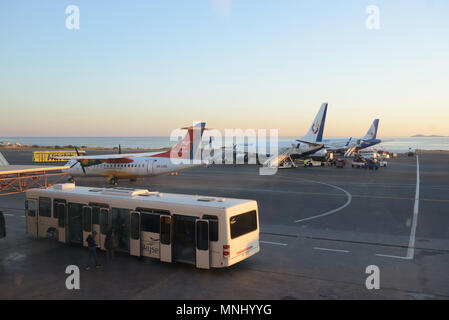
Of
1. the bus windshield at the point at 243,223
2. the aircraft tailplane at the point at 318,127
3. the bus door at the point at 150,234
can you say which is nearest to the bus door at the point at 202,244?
the bus windshield at the point at 243,223

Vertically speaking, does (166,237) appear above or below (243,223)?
below

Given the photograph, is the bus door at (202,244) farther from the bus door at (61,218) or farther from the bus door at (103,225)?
the bus door at (61,218)

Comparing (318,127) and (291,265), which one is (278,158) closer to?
(318,127)

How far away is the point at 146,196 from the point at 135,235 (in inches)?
64.9

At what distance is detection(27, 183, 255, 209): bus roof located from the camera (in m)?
12.6

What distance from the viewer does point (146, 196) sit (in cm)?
1404

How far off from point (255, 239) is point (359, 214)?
11836 mm

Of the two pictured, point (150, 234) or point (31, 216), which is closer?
point (150, 234)

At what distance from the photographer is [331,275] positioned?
1200 centimetres

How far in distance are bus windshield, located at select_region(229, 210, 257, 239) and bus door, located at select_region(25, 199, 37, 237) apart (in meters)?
10.1

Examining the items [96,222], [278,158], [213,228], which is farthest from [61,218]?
[278,158]

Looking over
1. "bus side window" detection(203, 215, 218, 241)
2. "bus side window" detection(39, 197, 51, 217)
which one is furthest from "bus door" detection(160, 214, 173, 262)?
"bus side window" detection(39, 197, 51, 217)
